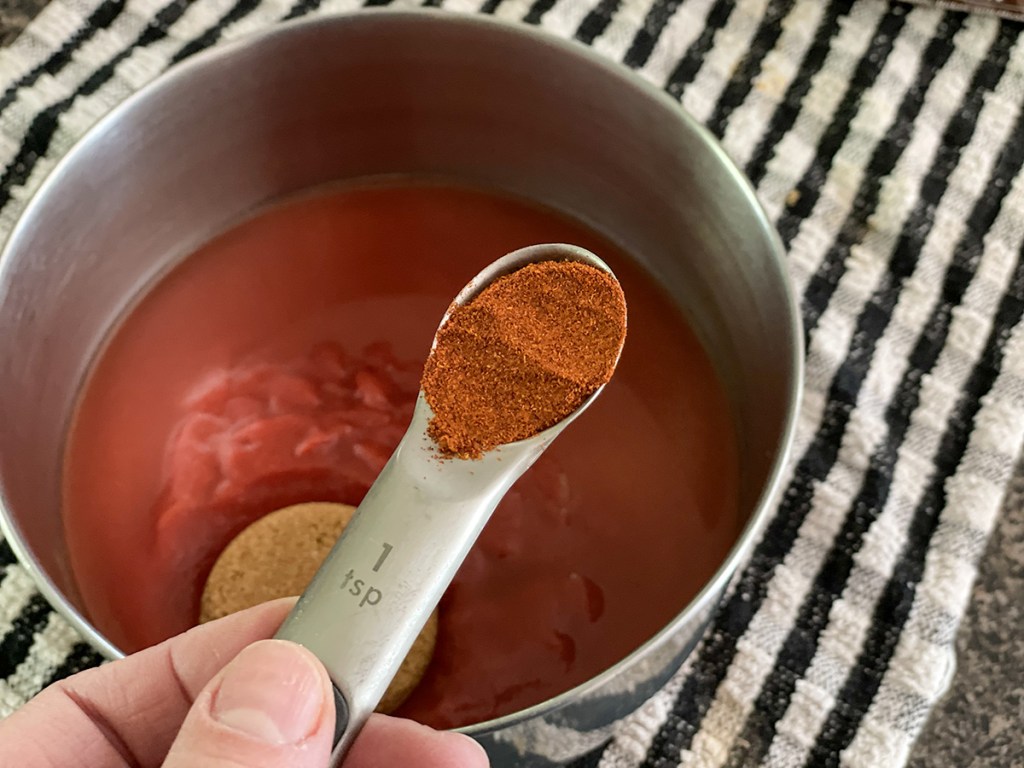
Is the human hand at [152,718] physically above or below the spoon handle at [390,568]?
below

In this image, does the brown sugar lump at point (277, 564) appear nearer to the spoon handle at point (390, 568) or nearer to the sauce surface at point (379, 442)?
the sauce surface at point (379, 442)

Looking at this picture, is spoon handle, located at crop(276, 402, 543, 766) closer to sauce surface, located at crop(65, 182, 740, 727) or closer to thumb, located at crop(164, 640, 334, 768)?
thumb, located at crop(164, 640, 334, 768)

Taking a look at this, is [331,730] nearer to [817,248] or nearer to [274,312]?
[274,312]

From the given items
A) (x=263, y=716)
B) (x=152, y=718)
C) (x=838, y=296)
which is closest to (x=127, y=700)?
(x=152, y=718)

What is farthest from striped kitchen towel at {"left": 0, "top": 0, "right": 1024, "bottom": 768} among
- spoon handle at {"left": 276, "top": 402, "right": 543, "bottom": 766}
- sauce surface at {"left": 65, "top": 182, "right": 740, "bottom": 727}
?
spoon handle at {"left": 276, "top": 402, "right": 543, "bottom": 766}

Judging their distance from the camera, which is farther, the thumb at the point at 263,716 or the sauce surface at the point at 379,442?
the sauce surface at the point at 379,442

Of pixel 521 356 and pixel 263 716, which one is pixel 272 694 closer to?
pixel 263 716

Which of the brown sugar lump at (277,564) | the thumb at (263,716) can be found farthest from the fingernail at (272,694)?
the brown sugar lump at (277,564)
